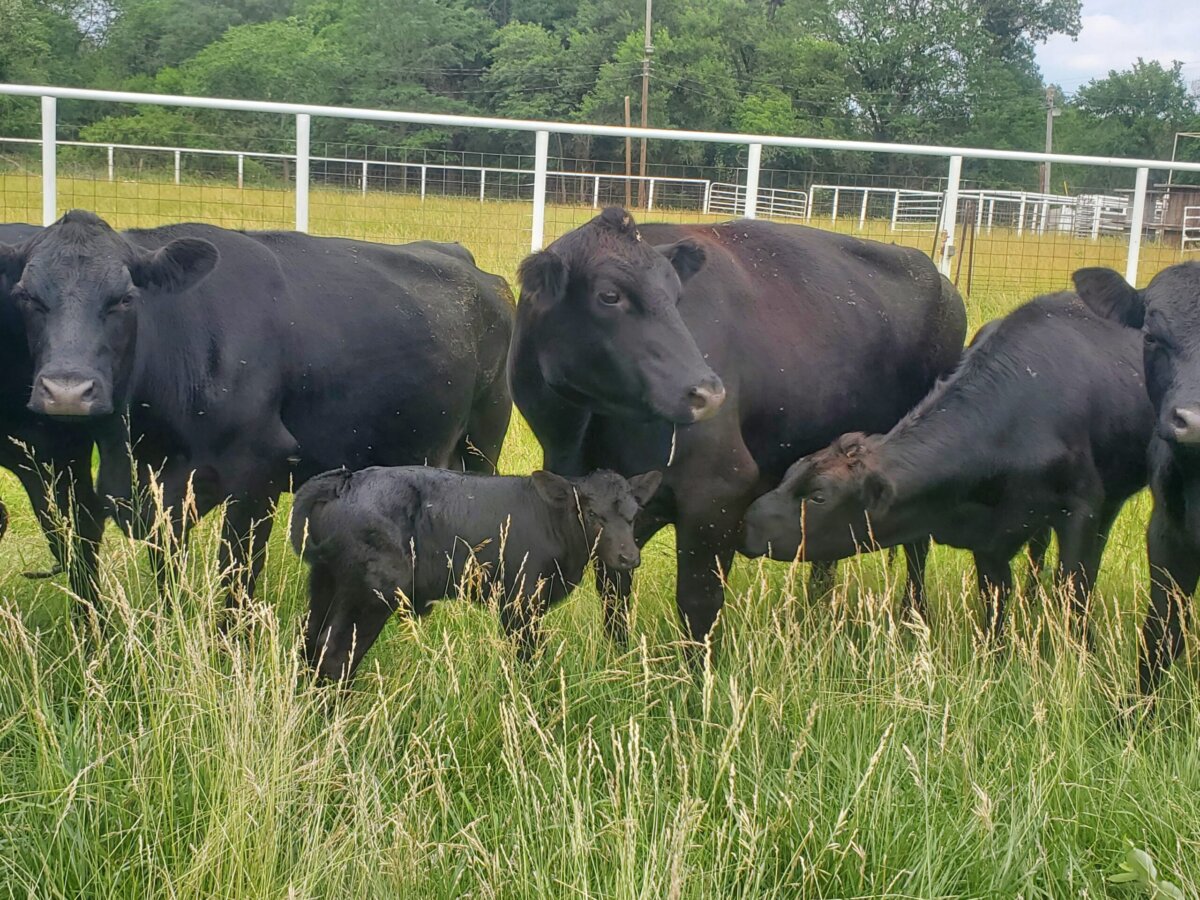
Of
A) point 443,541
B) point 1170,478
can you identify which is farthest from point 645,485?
point 1170,478

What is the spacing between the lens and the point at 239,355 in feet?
17.1

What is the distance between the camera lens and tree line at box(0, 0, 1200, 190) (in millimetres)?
53781

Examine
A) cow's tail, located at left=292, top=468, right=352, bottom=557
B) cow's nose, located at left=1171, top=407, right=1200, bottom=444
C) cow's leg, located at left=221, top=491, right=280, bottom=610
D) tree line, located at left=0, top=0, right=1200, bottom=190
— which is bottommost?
cow's leg, located at left=221, top=491, right=280, bottom=610

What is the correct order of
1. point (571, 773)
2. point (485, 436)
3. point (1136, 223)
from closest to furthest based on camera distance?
point (571, 773) → point (485, 436) → point (1136, 223)

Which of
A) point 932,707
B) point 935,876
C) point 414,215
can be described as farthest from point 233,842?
point 414,215

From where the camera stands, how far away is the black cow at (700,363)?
4.71m

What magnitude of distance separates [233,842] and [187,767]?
49cm

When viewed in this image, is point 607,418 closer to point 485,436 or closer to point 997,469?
point 997,469

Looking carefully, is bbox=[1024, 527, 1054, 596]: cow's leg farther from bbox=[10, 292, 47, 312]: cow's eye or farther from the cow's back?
bbox=[10, 292, 47, 312]: cow's eye

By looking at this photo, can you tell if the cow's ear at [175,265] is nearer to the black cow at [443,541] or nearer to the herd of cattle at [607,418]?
the herd of cattle at [607,418]

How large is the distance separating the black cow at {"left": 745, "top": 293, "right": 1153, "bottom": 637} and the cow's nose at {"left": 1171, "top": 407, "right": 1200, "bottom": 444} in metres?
0.87

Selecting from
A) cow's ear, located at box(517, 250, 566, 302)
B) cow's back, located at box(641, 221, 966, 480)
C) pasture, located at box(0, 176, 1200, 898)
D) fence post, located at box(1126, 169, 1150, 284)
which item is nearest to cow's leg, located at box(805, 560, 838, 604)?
cow's back, located at box(641, 221, 966, 480)

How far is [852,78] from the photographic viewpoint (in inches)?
2387

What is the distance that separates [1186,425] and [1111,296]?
3.76 feet
